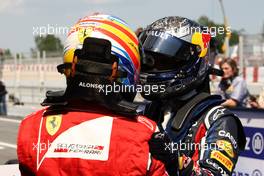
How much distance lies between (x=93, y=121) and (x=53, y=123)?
0.45ft

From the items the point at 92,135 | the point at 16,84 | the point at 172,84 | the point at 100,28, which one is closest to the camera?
the point at 92,135

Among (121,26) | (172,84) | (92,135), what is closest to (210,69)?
(172,84)

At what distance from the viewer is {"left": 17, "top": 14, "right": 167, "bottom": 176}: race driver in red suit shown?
5.73 feet

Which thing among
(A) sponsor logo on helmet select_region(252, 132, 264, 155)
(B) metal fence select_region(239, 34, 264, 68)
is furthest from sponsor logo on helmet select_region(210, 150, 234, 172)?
(B) metal fence select_region(239, 34, 264, 68)

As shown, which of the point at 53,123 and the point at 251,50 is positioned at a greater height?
the point at 53,123

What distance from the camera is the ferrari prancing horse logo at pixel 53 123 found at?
6.01 ft

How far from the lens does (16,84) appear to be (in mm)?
20234

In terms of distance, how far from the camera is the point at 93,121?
5.92 ft

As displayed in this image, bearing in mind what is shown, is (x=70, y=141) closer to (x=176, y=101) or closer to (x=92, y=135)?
(x=92, y=135)

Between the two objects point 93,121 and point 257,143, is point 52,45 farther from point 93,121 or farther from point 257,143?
point 93,121

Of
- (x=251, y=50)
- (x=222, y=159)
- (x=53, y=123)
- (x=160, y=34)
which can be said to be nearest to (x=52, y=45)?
(x=251, y=50)

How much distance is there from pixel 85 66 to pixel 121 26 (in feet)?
0.68

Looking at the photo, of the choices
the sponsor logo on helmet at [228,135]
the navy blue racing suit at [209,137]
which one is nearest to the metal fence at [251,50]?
the navy blue racing suit at [209,137]

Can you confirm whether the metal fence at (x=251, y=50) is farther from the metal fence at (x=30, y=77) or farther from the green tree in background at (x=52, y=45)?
the metal fence at (x=30, y=77)
